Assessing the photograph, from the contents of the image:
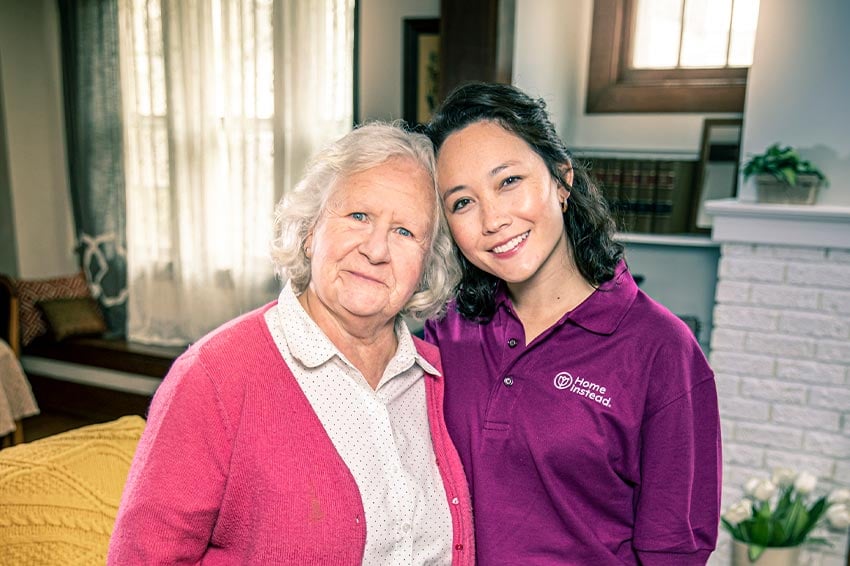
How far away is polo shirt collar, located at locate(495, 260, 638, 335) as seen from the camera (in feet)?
4.05

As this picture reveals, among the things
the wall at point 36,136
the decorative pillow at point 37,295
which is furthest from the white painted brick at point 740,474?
the wall at point 36,136

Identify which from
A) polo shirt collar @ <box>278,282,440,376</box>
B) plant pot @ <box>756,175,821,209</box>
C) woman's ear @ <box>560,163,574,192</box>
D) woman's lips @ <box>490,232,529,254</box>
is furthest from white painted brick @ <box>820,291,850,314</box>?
polo shirt collar @ <box>278,282,440,376</box>

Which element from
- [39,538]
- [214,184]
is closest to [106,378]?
[214,184]

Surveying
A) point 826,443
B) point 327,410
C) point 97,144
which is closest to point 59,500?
point 327,410

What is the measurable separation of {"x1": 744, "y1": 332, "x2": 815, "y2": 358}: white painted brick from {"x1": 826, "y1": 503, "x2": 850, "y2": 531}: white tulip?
60 cm

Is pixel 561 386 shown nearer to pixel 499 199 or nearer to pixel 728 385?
pixel 499 199

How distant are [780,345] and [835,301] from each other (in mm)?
272

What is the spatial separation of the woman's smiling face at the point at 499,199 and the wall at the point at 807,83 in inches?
84.2

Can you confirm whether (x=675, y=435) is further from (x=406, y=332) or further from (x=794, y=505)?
(x=794, y=505)

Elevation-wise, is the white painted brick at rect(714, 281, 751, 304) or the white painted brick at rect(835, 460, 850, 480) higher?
the white painted brick at rect(714, 281, 751, 304)

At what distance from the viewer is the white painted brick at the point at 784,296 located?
9.32 ft

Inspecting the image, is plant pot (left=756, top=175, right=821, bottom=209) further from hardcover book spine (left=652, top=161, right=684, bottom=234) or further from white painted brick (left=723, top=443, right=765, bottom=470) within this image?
white painted brick (left=723, top=443, right=765, bottom=470)

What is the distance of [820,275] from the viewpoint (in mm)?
2818

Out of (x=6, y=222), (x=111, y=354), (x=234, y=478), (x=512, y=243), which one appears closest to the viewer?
(x=234, y=478)
